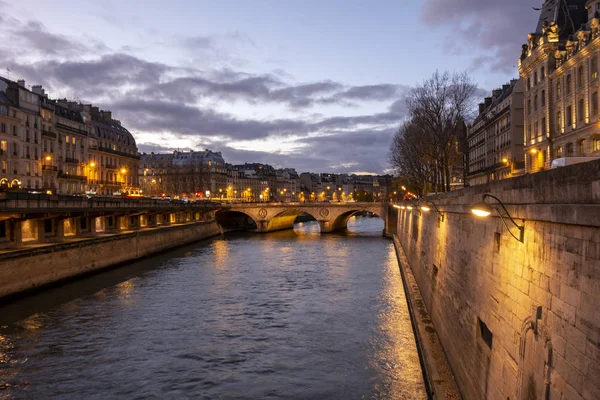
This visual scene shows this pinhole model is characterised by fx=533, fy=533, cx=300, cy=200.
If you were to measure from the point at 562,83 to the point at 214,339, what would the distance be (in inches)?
1287

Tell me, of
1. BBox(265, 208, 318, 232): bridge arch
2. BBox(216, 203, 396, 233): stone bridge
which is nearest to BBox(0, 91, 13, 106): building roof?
BBox(216, 203, 396, 233): stone bridge

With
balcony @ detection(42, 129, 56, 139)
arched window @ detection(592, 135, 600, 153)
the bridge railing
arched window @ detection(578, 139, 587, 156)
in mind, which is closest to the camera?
the bridge railing

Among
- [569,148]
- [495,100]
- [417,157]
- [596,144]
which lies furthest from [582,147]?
[495,100]

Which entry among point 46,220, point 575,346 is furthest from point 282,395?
point 46,220

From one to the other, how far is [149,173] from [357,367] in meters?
139

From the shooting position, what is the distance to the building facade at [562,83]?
34.7 metres

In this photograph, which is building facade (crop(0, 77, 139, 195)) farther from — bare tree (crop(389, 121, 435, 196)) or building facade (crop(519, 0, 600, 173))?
building facade (crop(519, 0, 600, 173))

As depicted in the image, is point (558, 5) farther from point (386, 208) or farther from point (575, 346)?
point (575, 346)

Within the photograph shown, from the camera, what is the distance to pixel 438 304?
17.6 meters

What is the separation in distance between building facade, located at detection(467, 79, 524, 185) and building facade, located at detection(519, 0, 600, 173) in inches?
293

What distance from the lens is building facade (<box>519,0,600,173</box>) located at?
34688 mm

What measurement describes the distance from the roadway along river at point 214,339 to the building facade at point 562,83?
1639 cm

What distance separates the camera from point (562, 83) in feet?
129

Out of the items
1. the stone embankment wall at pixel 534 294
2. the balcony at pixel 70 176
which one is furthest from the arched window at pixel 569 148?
the balcony at pixel 70 176
